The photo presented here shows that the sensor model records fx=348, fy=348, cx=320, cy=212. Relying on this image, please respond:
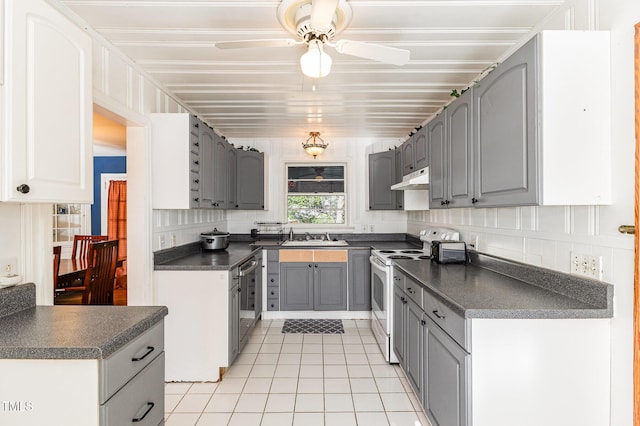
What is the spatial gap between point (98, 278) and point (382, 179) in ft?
11.1

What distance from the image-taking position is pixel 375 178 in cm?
459

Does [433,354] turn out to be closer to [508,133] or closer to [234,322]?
[508,133]

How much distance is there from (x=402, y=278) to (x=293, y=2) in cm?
199

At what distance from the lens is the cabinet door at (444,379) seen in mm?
1524

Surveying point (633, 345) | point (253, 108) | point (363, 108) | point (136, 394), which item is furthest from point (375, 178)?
point (136, 394)

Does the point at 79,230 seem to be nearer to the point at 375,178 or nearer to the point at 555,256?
the point at 375,178

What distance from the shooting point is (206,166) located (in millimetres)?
3268

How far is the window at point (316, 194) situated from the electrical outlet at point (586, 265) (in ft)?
11.1

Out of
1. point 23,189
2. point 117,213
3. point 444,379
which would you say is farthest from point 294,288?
point 117,213

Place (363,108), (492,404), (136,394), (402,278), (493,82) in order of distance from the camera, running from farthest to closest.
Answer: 1. (363,108)
2. (402,278)
3. (493,82)
4. (492,404)
5. (136,394)

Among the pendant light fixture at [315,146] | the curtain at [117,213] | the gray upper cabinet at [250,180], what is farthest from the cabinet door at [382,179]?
the curtain at [117,213]

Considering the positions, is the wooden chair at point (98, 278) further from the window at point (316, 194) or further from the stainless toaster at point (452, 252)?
the stainless toaster at point (452, 252)

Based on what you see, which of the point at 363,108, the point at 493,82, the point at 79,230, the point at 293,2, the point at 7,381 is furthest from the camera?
the point at 79,230

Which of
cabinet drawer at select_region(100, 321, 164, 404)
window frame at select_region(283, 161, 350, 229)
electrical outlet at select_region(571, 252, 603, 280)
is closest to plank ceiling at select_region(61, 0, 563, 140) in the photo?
window frame at select_region(283, 161, 350, 229)
